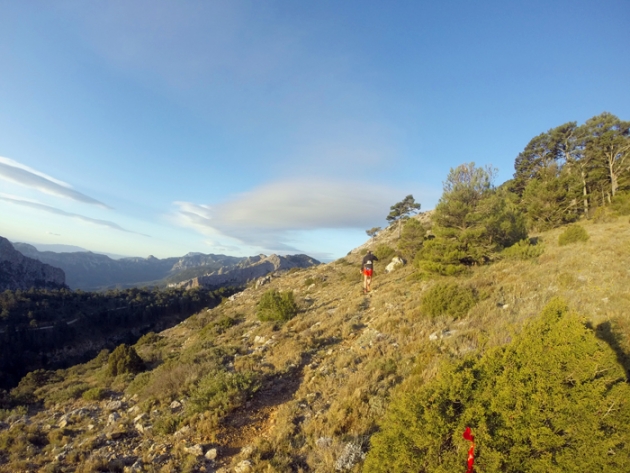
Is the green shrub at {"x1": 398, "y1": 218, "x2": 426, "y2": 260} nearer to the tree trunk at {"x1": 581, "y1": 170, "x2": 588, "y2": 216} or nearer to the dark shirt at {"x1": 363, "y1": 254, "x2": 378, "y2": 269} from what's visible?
the dark shirt at {"x1": 363, "y1": 254, "x2": 378, "y2": 269}

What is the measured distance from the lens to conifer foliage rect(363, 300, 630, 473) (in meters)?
3.31

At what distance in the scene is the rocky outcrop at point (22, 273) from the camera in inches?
3556

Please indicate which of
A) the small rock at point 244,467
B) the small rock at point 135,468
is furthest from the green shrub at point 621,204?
the small rock at point 135,468

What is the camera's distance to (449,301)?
33.0ft

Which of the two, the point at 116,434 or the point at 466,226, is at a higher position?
the point at 466,226

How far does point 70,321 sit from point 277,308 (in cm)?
5665

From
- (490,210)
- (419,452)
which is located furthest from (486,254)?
(419,452)

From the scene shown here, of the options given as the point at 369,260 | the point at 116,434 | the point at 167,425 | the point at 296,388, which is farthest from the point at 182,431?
the point at 369,260

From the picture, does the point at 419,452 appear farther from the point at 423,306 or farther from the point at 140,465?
the point at 423,306

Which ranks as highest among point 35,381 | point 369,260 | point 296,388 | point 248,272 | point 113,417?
point 369,260

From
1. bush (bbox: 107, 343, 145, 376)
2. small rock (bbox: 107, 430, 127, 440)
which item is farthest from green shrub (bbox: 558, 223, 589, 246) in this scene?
bush (bbox: 107, 343, 145, 376)

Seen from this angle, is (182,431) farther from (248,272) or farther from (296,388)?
(248,272)

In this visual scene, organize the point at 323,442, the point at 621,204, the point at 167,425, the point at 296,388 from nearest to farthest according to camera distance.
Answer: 1. the point at 323,442
2. the point at 167,425
3. the point at 296,388
4. the point at 621,204

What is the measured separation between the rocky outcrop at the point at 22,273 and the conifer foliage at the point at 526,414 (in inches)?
4797
